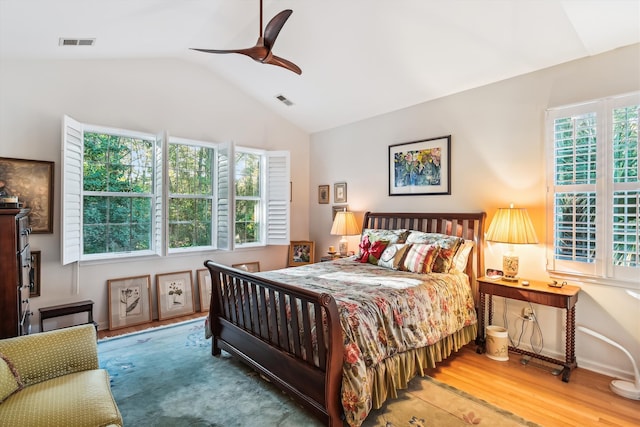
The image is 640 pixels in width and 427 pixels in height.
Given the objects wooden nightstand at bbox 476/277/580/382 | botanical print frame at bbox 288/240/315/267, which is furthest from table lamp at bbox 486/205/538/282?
botanical print frame at bbox 288/240/315/267

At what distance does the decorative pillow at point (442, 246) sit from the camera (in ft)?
11.1

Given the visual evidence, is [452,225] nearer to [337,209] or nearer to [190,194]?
[337,209]

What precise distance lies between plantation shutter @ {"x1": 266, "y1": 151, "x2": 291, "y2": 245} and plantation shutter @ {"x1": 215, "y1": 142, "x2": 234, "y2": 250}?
75cm

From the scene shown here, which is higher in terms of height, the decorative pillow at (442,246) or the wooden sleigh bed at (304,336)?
the decorative pillow at (442,246)

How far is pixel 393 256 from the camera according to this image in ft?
12.0

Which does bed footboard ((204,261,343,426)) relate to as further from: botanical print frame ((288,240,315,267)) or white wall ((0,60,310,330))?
botanical print frame ((288,240,315,267))

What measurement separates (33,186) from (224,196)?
6.82 feet

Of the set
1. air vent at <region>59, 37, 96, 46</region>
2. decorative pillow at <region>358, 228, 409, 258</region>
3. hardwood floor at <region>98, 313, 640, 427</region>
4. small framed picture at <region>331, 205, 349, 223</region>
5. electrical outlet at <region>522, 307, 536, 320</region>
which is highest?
air vent at <region>59, 37, 96, 46</region>

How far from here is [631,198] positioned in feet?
9.07

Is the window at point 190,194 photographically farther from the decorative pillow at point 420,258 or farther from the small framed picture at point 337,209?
the decorative pillow at point 420,258

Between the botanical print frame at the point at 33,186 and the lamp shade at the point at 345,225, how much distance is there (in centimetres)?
341

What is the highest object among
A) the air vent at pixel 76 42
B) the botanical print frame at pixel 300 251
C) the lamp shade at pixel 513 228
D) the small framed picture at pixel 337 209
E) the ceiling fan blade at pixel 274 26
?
the air vent at pixel 76 42

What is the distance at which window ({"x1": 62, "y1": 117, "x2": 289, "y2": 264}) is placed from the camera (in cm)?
373

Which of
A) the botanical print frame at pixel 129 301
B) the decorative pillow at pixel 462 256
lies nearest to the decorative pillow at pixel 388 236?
the decorative pillow at pixel 462 256
